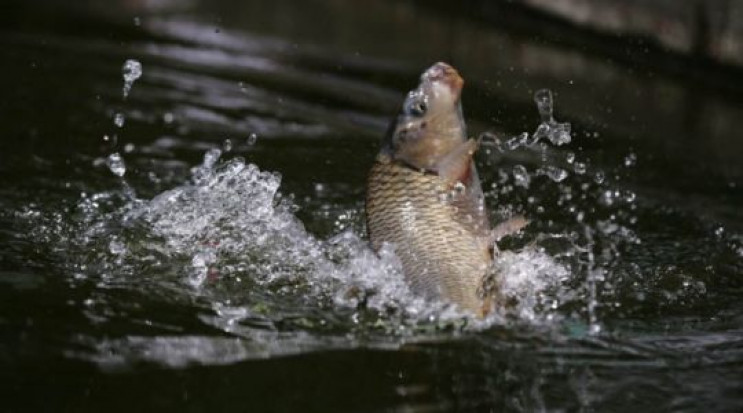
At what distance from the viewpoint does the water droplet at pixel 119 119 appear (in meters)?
6.32

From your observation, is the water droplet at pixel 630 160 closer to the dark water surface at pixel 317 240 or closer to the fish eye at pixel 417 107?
the dark water surface at pixel 317 240

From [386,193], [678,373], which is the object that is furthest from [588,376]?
[386,193]

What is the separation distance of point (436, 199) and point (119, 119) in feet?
10.8

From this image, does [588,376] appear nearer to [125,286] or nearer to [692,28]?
[125,286]

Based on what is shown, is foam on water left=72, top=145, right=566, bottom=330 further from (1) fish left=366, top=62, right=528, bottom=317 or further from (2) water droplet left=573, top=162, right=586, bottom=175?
(2) water droplet left=573, top=162, right=586, bottom=175

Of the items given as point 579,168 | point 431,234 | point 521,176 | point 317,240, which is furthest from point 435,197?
point 579,168

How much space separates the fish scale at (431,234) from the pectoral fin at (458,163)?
0.03 meters

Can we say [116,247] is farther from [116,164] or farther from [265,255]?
[116,164]

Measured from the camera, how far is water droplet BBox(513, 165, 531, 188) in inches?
226

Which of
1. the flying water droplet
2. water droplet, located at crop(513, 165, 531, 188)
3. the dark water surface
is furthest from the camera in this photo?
the flying water droplet

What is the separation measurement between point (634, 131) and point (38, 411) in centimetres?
485

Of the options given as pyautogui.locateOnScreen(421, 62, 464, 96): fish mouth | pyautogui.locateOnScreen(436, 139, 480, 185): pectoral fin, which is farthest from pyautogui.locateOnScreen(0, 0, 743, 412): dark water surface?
pyautogui.locateOnScreen(421, 62, 464, 96): fish mouth

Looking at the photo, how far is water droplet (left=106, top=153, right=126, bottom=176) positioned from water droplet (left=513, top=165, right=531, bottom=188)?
1965 mm

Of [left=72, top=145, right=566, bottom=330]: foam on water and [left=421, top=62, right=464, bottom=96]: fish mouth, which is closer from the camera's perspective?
[left=421, top=62, right=464, bottom=96]: fish mouth
